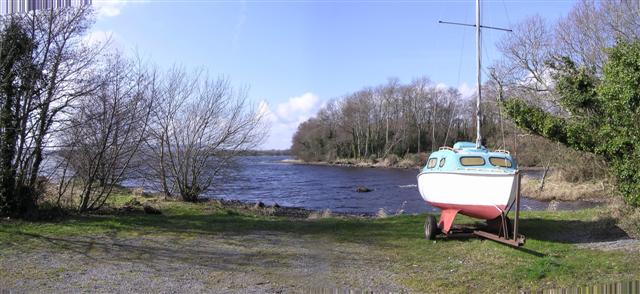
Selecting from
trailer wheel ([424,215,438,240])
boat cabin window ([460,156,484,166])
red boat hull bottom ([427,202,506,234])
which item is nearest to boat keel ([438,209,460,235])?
red boat hull bottom ([427,202,506,234])

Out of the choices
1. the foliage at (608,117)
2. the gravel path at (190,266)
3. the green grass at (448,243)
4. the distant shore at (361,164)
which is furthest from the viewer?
the distant shore at (361,164)

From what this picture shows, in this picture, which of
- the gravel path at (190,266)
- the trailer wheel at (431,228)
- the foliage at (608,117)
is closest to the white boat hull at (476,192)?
the trailer wheel at (431,228)

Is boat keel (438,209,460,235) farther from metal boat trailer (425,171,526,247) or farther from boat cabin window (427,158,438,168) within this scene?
boat cabin window (427,158,438,168)

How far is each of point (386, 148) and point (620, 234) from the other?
79750mm

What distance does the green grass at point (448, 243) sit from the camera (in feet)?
24.9

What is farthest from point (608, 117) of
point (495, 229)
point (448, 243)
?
point (448, 243)

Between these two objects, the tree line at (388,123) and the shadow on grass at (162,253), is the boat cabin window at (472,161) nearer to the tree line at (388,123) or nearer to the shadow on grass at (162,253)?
the shadow on grass at (162,253)

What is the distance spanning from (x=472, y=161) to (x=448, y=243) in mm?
1804

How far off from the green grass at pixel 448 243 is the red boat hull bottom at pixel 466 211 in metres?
0.44

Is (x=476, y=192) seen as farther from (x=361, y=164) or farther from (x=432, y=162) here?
(x=361, y=164)

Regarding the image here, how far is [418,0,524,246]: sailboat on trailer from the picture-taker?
33.8ft

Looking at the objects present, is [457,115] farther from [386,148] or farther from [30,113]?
[30,113]

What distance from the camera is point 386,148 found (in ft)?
297

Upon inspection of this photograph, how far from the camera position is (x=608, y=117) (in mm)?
11586
